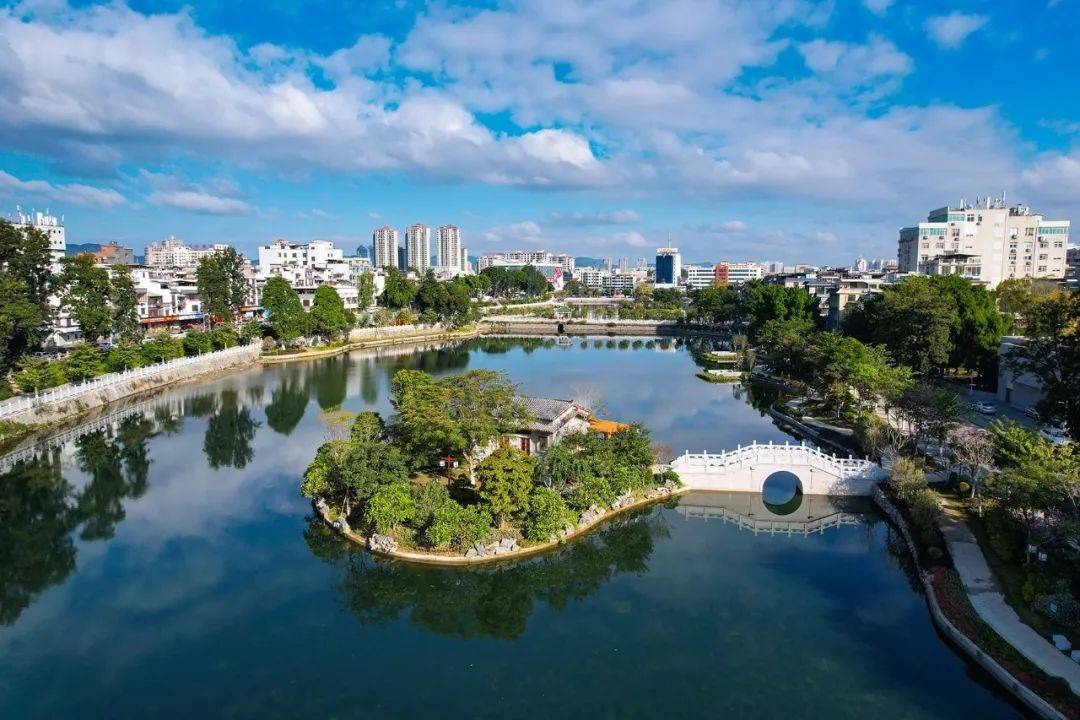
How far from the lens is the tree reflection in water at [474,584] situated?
46.3 ft

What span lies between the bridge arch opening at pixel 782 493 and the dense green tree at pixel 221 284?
4003 centimetres

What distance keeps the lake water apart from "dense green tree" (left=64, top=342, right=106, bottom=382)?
9173 mm

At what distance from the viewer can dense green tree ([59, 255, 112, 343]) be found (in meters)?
34.3

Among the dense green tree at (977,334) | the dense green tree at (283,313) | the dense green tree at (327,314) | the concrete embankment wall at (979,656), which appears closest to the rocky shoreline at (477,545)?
the concrete embankment wall at (979,656)

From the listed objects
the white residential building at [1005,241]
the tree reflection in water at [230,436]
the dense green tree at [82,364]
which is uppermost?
the white residential building at [1005,241]

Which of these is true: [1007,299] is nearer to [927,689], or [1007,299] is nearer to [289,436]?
[927,689]

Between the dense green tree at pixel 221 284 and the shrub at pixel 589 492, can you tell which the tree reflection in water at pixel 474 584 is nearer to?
the shrub at pixel 589 492

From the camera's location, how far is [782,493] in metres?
20.6

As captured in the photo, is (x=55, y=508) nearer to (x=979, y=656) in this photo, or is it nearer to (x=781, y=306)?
(x=979, y=656)

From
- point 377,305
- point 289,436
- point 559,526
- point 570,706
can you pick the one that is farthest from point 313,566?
point 377,305

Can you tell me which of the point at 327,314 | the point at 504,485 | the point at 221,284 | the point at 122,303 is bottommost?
the point at 504,485

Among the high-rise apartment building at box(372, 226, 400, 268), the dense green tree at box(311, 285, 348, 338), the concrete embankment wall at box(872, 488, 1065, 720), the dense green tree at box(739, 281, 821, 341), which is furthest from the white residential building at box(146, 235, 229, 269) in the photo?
the concrete embankment wall at box(872, 488, 1065, 720)

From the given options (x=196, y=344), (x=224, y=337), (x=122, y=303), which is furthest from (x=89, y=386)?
(x=224, y=337)

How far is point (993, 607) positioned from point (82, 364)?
3557 centimetres
